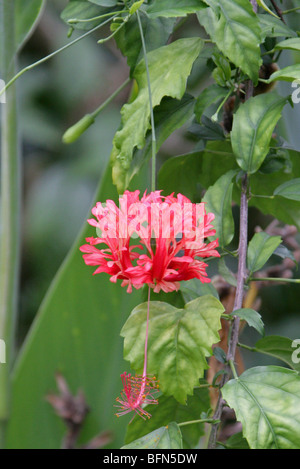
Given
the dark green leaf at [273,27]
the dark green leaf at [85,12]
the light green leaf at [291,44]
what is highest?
the dark green leaf at [85,12]

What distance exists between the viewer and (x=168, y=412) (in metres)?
0.54

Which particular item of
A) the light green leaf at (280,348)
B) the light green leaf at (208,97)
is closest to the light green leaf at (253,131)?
the light green leaf at (208,97)

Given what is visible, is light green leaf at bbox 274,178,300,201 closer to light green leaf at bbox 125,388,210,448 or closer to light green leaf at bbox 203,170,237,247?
→ light green leaf at bbox 203,170,237,247

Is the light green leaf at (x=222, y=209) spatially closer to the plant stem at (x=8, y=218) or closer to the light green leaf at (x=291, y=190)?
the light green leaf at (x=291, y=190)

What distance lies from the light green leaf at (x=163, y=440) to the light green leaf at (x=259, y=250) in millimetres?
135

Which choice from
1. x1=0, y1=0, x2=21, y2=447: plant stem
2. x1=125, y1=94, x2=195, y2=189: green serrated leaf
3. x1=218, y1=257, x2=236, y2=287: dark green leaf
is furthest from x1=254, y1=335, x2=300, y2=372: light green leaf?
x1=0, y1=0, x2=21, y2=447: plant stem

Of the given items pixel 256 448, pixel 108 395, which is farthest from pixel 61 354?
pixel 256 448

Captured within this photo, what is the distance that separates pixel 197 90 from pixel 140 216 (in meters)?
0.63

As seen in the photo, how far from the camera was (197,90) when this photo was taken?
3.26 feet

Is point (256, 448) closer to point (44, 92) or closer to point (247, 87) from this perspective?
point (247, 87)

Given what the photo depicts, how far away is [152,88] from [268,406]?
0.27 meters

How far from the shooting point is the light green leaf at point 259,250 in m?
0.48

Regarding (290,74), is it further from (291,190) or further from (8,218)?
(8,218)

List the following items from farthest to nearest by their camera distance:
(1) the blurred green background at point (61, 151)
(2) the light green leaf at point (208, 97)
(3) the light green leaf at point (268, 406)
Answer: (1) the blurred green background at point (61, 151), (2) the light green leaf at point (208, 97), (3) the light green leaf at point (268, 406)
